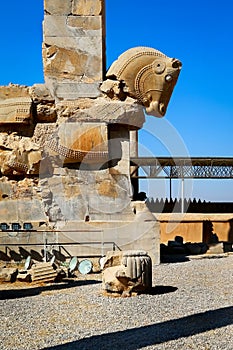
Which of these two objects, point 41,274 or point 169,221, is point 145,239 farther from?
point 169,221

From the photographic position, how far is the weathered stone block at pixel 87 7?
9820 mm

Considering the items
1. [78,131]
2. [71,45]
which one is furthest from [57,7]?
[78,131]

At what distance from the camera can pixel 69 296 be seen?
6.65 metres

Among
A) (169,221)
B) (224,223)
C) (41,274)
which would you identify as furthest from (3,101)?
(224,223)

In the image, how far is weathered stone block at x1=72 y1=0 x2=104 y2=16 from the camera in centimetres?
982

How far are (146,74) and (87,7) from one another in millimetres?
1951

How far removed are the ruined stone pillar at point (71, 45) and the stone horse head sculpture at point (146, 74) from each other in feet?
1.60

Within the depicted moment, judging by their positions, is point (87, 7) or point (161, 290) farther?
point (87, 7)

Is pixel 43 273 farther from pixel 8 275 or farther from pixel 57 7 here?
pixel 57 7

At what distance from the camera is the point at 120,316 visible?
214 inches

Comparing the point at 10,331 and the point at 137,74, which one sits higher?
the point at 137,74

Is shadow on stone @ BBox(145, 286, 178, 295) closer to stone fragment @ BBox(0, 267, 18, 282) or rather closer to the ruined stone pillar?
stone fragment @ BBox(0, 267, 18, 282)

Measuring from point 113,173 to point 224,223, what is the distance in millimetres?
Answer: 6666

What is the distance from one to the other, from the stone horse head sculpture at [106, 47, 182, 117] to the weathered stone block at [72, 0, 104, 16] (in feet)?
3.63
